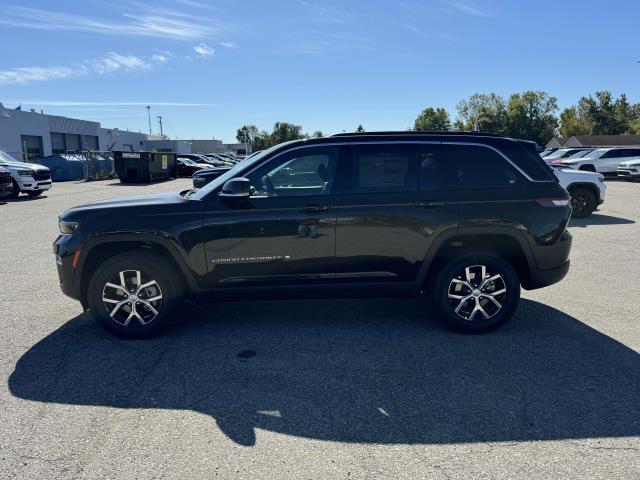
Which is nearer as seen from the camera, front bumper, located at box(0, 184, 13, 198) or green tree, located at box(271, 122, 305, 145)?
front bumper, located at box(0, 184, 13, 198)

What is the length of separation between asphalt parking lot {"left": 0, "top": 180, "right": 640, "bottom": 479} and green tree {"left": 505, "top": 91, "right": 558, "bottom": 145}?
3585 inches

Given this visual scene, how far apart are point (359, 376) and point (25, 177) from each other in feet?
60.4

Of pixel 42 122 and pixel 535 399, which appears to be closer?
pixel 535 399

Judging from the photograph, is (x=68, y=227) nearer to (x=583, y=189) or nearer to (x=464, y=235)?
(x=464, y=235)

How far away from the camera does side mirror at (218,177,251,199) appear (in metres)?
4.21

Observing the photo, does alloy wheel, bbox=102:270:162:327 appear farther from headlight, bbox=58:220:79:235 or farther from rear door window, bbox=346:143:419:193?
rear door window, bbox=346:143:419:193

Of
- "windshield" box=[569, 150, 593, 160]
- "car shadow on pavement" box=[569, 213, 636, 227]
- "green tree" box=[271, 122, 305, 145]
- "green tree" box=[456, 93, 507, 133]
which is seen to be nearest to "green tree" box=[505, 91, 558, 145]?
"green tree" box=[456, 93, 507, 133]

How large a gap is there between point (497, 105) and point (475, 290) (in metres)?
100

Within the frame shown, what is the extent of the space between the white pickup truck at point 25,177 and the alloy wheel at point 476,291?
59.8 feet

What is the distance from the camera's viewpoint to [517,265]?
15.7 ft

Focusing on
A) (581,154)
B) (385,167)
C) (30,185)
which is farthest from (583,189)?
(581,154)

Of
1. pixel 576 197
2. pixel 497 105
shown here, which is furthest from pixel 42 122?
pixel 497 105

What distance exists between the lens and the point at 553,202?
4.54 meters

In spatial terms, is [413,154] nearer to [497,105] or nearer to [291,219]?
[291,219]
